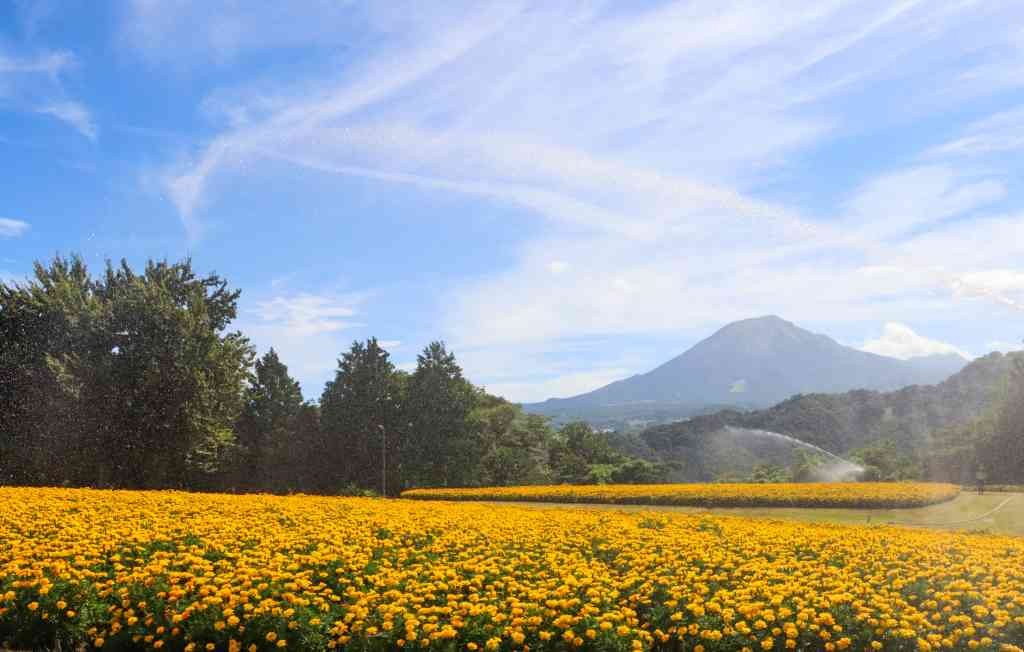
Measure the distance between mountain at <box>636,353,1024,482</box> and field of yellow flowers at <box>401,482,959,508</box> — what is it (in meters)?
38.0

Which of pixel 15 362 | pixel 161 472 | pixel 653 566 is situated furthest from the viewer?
pixel 161 472

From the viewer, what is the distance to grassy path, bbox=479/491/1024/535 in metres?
22.4

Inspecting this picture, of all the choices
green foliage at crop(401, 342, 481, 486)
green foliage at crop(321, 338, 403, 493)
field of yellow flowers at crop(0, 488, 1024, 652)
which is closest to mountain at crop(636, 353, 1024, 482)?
green foliage at crop(401, 342, 481, 486)

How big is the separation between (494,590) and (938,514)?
20686 millimetres

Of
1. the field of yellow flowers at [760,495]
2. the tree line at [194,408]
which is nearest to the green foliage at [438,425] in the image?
the tree line at [194,408]

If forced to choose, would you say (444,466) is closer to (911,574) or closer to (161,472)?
(161,472)

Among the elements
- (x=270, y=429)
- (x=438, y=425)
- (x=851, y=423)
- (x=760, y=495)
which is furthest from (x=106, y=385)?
(x=851, y=423)

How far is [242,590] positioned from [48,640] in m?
2.58

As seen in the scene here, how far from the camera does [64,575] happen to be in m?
10.2

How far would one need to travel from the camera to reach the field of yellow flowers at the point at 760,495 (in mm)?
26141

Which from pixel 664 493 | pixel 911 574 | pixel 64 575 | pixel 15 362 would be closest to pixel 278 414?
pixel 15 362

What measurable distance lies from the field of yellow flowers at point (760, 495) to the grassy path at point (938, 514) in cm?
46

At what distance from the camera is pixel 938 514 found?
24734 millimetres

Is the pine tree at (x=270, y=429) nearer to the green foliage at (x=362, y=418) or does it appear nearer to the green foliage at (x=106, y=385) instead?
the green foliage at (x=362, y=418)
